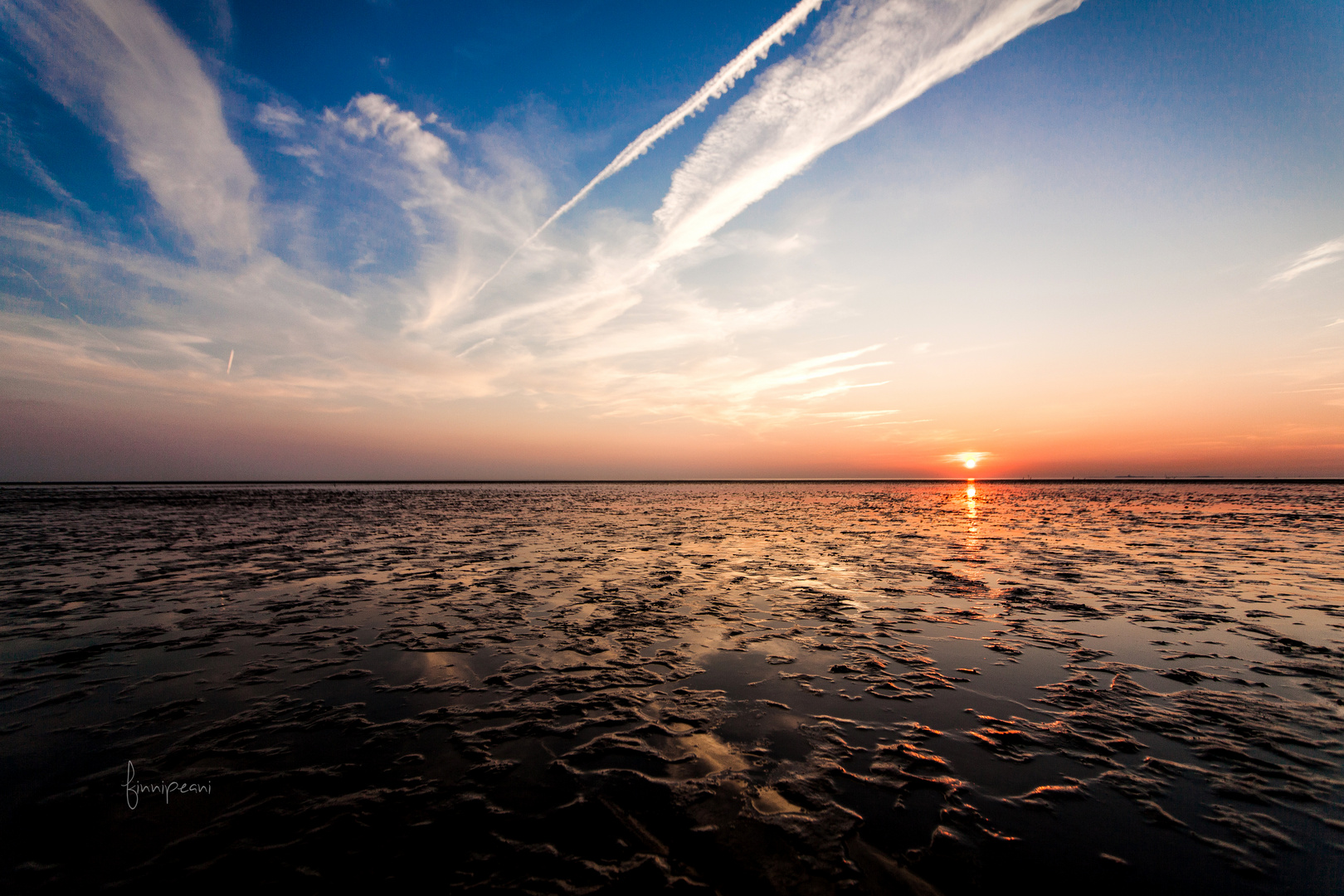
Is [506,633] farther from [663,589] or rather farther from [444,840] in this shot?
[444,840]

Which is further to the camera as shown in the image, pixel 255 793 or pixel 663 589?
pixel 663 589

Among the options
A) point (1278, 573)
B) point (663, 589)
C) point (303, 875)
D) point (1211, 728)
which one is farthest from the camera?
point (1278, 573)

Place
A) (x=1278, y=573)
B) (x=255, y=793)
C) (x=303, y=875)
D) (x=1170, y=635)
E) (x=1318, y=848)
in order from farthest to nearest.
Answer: (x=1278, y=573)
(x=1170, y=635)
(x=255, y=793)
(x=1318, y=848)
(x=303, y=875)

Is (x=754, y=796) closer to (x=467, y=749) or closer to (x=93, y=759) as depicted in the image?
(x=467, y=749)

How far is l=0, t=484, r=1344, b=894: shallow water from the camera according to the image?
401 centimetres

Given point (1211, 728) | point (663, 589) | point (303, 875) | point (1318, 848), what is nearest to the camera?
point (303, 875)

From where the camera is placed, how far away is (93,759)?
534cm

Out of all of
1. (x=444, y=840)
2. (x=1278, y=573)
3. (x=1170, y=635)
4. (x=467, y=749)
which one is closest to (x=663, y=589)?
(x=467, y=749)

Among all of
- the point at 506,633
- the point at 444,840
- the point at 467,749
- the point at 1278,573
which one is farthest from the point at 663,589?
the point at 1278,573

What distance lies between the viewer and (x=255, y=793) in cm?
480

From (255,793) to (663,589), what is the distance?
9.41 metres

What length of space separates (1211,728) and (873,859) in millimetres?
5477

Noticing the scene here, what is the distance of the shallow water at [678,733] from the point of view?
4.01m

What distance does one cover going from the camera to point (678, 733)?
611 cm
